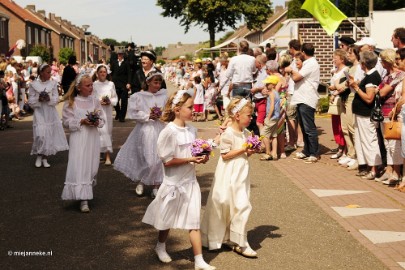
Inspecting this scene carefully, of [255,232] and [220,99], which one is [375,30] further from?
[255,232]

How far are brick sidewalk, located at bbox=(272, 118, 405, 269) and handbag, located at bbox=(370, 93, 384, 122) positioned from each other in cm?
106

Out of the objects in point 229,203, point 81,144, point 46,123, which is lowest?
point 229,203

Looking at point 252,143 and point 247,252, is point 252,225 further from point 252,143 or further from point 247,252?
point 252,143

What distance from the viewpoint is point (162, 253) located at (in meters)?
5.81

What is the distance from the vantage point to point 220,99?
20641 mm

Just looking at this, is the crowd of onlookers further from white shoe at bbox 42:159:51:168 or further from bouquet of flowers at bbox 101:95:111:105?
white shoe at bbox 42:159:51:168

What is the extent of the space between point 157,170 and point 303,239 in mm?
2664

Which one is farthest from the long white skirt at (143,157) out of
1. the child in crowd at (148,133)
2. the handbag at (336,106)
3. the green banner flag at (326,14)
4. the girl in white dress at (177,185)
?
the green banner flag at (326,14)

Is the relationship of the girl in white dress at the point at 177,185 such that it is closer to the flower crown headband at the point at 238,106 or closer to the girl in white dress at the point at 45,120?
the flower crown headband at the point at 238,106

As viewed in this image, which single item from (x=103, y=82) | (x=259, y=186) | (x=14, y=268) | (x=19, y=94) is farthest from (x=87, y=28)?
(x=14, y=268)

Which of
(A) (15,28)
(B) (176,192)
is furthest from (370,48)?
(A) (15,28)

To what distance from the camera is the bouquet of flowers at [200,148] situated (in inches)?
217

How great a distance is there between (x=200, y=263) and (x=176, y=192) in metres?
0.71

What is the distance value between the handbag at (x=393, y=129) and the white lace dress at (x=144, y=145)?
345cm
